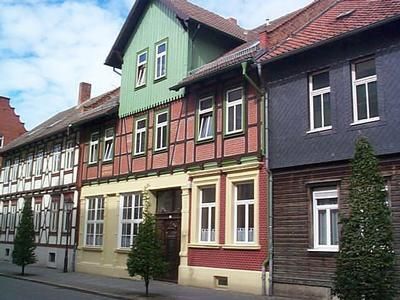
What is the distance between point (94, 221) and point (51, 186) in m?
6.42

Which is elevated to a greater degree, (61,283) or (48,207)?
(48,207)

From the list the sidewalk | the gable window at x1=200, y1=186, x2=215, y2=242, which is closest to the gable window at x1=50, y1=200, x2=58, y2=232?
the sidewalk

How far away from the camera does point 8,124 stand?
5262 centimetres

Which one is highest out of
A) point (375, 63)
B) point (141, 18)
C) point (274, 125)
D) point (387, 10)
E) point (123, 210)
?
point (141, 18)

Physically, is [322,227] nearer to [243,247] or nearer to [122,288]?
[243,247]

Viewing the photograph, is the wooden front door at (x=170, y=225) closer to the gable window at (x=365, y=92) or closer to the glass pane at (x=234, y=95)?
the glass pane at (x=234, y=95)

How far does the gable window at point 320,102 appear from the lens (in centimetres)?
1586

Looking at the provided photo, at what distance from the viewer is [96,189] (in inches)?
1056

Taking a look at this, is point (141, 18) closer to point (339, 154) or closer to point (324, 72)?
point (324, 72)

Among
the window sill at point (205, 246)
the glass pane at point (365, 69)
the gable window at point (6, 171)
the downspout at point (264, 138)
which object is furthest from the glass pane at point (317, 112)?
the gable window at point (6, 171)

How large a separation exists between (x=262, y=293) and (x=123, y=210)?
31.8 ft

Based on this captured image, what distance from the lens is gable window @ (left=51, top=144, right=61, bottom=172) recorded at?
3152cm

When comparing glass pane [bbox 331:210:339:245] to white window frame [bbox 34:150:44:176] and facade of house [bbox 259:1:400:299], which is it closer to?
facade of house [bbox 259:1:400:299]

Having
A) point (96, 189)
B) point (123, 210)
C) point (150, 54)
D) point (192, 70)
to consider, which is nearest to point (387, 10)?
point (192, 70)
